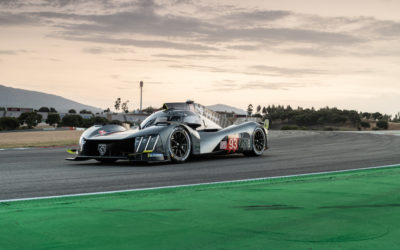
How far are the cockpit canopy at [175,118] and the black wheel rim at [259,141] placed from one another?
2015mm

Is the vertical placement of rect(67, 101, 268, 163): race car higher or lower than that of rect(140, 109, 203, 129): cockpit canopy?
lower

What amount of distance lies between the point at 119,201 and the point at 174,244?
214cm

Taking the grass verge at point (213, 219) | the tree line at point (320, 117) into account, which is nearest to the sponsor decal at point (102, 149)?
the grass verge at point (213, 219)

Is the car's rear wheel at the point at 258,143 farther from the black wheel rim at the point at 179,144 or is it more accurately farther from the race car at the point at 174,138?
the black wheel rim at the point at 179,144

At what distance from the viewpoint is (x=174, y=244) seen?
3846 millimetres

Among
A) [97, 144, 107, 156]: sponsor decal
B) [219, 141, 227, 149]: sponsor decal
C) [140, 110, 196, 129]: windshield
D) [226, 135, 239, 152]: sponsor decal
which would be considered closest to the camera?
[97, 144, 107, 156]: sponsor decal

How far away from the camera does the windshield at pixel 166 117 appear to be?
1192 centimetres

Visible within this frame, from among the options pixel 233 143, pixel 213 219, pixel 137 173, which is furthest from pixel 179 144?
pixel 213 219

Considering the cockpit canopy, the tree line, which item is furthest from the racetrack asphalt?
the tree line

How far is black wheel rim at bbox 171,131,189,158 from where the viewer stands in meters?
11.0

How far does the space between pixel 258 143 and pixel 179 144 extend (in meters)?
3.19

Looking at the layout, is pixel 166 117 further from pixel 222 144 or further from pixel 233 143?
pixel 233 143

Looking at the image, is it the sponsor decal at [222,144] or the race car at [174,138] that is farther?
the sponsor decal at [222,144]

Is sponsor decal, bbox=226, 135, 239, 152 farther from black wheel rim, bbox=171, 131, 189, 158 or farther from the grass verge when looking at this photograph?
the grass verge
